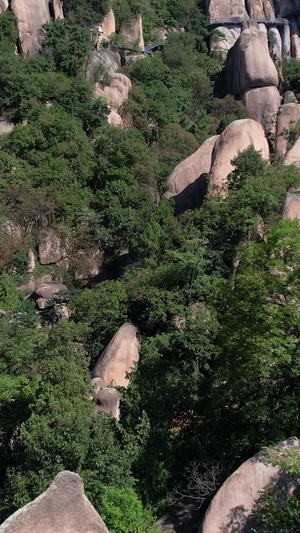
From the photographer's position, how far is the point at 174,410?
1470 cm

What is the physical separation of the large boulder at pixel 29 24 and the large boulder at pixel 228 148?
55.0 feet

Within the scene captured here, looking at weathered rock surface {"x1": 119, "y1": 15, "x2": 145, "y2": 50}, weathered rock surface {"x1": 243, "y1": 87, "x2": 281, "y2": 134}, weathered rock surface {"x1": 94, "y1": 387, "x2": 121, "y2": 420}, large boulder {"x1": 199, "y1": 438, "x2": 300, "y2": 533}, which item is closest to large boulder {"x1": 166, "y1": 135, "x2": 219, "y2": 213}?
weathered rock surface {"x1": 243, "y1": 87, "x2": 281, "y2": 134}

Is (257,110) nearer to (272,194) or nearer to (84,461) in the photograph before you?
(272,194)

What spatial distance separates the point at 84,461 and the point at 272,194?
13.8m

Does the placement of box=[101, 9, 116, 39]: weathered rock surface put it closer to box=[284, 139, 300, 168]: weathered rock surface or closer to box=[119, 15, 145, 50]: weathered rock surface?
box=[119, 15, 145, 50]: weathered rock surface

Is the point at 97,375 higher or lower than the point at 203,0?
lower

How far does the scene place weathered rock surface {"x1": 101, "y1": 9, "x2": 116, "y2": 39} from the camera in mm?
39344

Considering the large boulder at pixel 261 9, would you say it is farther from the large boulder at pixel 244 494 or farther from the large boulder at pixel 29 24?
the large boulder at pixel 244 494

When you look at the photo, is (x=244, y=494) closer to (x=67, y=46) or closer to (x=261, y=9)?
(x=67, y=46)

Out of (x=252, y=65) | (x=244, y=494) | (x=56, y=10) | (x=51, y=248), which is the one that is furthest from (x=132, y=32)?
(x=244, y=494)

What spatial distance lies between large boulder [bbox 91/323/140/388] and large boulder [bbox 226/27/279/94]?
2360 cm

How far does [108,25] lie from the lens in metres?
39.7

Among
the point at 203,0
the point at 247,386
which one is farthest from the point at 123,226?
the point at 203,0

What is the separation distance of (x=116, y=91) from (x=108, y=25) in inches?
301
